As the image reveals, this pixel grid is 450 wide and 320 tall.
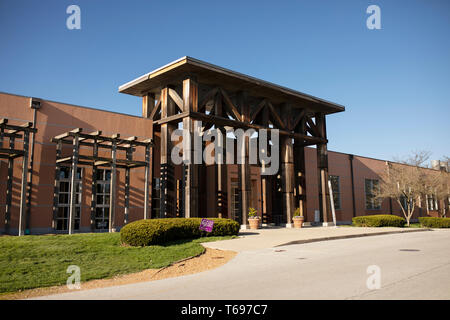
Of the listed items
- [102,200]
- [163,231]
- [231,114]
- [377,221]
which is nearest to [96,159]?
[102,200]

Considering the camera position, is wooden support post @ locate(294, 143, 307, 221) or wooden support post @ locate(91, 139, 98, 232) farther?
wooden support post @ locate(294, 143, 307, 221)

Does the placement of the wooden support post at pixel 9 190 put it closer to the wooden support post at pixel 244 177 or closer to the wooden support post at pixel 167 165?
the wooden support post at pixel 167 165

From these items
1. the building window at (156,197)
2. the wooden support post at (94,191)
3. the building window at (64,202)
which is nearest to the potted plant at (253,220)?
the building window at (156,197)

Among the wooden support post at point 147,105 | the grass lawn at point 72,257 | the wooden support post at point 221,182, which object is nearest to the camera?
the grass lawn at point 72,257

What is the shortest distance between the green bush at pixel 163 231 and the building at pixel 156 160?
11.5 feet

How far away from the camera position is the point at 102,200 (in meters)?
19.2

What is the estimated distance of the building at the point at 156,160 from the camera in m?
16.6

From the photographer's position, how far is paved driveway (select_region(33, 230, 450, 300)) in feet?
20.3

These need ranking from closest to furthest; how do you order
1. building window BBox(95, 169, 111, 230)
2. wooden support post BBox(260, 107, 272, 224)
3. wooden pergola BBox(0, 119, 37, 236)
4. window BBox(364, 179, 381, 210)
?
wooden pergola BBox(0, 119, 37, 236)
building window BBox(95, 169, 111, 230)
wooden support post BBox(260, 107, 272, 224)
window BBox(364, 179, 381, 210)

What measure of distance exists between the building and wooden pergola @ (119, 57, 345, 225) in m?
0.07

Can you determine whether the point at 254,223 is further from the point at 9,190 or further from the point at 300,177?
the point at 9,190

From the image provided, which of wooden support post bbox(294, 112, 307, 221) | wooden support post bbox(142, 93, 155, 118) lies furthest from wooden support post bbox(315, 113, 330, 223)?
wooden support post bbox(142, 93, 155, 118)

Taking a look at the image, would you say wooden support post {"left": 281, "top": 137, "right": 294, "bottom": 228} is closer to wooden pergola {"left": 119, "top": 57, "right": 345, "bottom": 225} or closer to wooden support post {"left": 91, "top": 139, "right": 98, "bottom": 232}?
wooden pergola {"left": 119, "top": 57, "right": 345, "bottom": 225}
